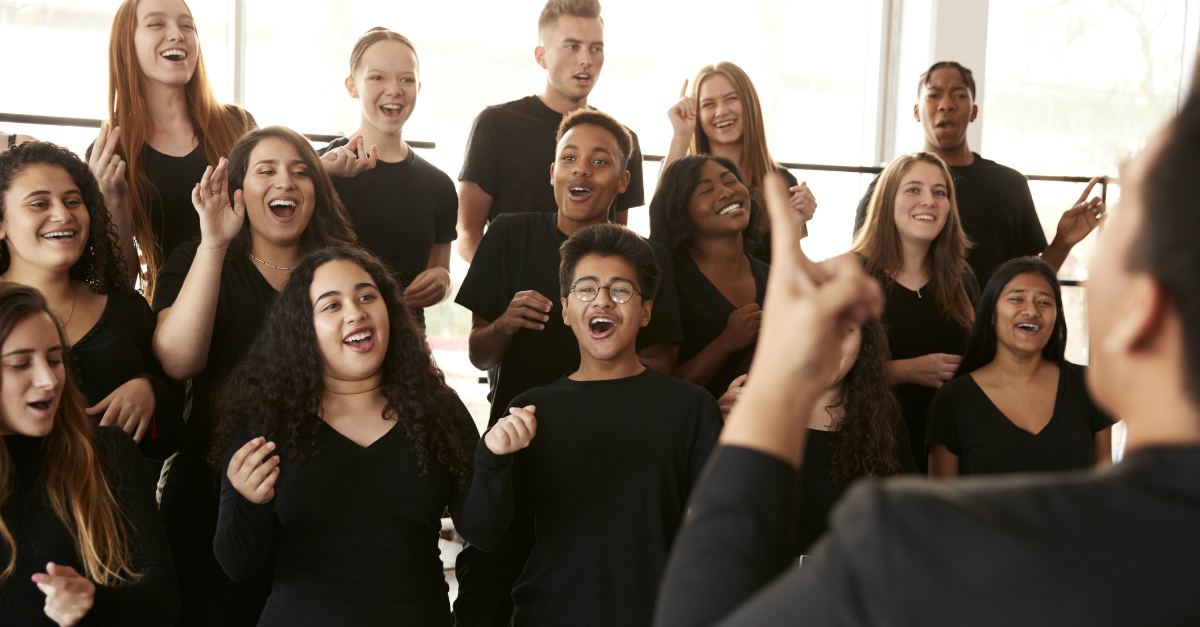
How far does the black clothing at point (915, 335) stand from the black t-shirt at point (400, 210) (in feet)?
4.66

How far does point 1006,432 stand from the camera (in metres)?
2.49

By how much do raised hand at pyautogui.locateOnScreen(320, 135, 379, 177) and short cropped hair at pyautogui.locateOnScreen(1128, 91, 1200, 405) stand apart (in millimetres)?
2384

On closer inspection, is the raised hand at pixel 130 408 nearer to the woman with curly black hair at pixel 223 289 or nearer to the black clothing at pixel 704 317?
the woman with curly black hair at pixel 223 289

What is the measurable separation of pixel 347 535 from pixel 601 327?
0.73 m

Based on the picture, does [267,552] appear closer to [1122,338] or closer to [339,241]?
[339,241]

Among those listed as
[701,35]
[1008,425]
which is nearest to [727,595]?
[1008,425]

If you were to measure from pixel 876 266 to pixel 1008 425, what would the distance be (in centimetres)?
63

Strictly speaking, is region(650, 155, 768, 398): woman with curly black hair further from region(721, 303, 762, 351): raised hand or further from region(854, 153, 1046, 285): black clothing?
region(854, 153, 1046, 285): black clothing

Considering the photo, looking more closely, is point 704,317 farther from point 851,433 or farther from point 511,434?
point 511,434

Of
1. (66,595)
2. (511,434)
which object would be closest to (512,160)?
(511,434)

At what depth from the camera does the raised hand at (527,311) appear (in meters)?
2.35

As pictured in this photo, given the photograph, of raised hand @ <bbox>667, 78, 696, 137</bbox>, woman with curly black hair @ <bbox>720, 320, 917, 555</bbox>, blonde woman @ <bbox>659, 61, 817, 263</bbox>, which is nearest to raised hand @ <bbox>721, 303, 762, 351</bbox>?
woman with curly black hair @ <bbox>720, 320, 917, 555</bbox>

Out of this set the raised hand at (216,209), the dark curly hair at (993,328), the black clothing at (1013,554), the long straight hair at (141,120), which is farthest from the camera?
the dark curly hair at (993,328)

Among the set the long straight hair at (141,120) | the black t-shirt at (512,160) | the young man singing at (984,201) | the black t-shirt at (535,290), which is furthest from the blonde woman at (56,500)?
the young man singing at (984,201)
